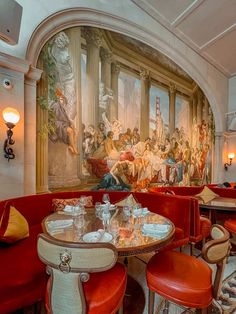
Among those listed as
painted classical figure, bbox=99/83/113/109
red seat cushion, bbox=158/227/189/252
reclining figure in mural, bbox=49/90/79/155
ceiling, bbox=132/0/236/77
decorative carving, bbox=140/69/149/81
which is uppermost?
ceiling, bbox=132/0/236/77

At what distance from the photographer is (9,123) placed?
296cm

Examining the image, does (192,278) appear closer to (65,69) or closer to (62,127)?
(62,127)

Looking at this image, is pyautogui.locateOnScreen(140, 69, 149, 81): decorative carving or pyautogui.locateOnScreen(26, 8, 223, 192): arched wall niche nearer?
pyautogui.locateOnScreen(26, 8, 223, 192): arched wall niche

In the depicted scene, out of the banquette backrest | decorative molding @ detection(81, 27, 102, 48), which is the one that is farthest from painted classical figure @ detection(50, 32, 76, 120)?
the banquette backrest

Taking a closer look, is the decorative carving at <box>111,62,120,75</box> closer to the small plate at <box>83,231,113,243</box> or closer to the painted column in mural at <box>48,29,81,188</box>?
the painted column in mural at <box>48,29,81,188</box>

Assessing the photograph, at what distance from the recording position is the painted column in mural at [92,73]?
163 inches

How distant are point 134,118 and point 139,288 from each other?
372 centimetres

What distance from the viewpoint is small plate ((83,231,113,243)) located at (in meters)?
1.62

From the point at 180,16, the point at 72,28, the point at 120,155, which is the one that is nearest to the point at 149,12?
the point at 180,16

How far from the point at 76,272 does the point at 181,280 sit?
856mm

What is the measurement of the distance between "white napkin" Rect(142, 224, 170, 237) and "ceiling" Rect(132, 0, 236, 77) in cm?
569

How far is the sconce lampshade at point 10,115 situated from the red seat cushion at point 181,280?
266 cm

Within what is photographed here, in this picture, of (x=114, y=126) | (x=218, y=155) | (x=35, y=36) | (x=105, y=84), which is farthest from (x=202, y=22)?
(x=35, y=36)

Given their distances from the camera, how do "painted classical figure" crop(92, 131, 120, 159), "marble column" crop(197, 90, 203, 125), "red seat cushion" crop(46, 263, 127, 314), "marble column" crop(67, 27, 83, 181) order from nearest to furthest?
"red seat cushion" crop(46, 263, 127, 314)
"marble column" crop(67, 27, 83, 181)
"painted classical figure" crop(92, 131, 120, 159)
"marble column" crop(197, 90, 203, 125)
